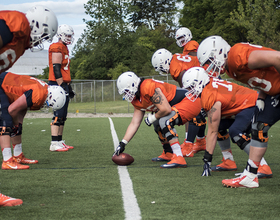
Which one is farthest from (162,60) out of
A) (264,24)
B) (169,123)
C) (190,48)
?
(264,24)

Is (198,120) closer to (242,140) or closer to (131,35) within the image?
(242,140)

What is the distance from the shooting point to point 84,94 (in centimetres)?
2519

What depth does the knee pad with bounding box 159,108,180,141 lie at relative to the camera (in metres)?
5.07

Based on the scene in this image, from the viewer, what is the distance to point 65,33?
7.02 meters

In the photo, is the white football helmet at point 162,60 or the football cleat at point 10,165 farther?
the white football helmet at point 162,60

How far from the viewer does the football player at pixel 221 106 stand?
4.36 meters

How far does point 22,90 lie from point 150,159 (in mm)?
2352

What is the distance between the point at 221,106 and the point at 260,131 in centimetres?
86

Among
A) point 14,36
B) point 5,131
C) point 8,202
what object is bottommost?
point 8,202

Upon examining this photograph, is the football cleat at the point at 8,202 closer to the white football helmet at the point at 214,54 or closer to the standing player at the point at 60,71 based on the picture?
the white football helmet at the point at 214,54

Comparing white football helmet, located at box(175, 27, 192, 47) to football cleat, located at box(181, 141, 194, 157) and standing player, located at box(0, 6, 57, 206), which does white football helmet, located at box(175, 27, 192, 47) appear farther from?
standing player, located at box(0, 6, 57, 206)

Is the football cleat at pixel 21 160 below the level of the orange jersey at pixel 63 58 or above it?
below

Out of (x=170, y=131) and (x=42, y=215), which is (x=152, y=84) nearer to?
(x=170, y=131)

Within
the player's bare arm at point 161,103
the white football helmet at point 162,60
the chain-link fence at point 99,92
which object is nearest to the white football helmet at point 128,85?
the player's bare arm at point 161,103
